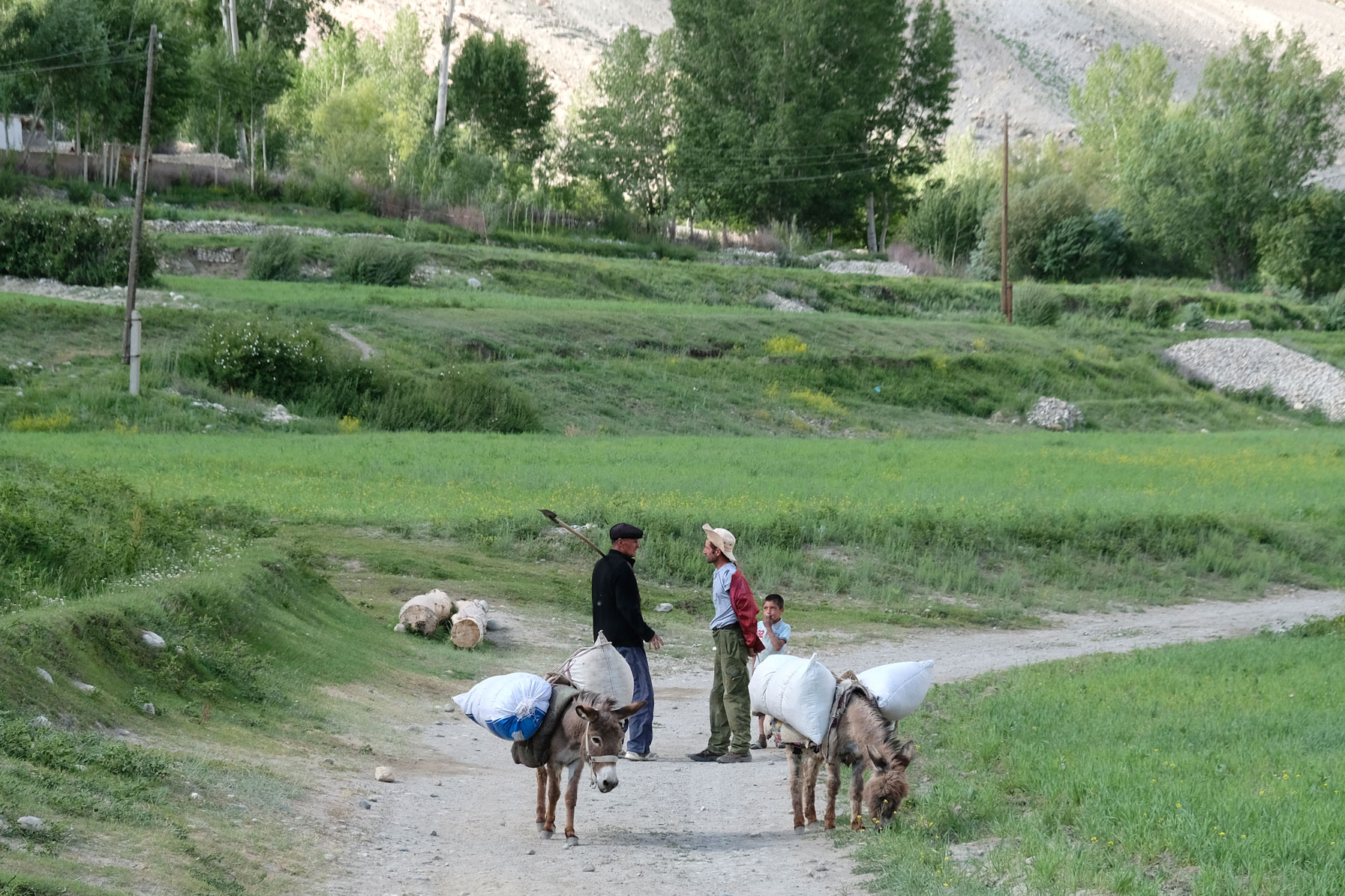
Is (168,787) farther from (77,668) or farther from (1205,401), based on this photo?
(1205,401)

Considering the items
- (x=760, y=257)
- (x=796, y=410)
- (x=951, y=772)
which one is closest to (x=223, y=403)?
(x=796, y=410)

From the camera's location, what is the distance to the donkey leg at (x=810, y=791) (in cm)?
991

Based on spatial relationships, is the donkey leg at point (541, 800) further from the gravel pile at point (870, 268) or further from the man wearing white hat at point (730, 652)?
the gravel pile at point (870, 268)

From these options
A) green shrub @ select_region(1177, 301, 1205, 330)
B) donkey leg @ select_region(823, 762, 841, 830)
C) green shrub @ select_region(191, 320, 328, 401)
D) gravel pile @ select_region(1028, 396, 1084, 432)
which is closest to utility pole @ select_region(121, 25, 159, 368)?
green shrub @ select_region(191, 320, 328, 401)

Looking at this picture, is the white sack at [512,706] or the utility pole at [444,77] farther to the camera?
the utility pole at [444,77]

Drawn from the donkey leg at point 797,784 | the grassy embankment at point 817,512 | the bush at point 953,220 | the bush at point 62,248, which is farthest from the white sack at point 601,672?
the bush at point 953,220

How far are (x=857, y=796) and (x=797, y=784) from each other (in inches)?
17.2

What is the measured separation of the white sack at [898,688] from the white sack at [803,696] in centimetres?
34

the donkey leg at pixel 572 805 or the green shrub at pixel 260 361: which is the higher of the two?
the green shrub at pixel 260 361

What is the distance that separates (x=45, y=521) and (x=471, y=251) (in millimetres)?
51486

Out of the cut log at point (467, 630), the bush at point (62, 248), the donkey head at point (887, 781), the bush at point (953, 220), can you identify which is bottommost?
the cut log at point (467, 630)

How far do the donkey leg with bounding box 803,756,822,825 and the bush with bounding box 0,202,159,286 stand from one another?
41.6 m

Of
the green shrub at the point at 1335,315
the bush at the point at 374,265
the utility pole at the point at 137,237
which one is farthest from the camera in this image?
the green shrub at the point at 1335,315

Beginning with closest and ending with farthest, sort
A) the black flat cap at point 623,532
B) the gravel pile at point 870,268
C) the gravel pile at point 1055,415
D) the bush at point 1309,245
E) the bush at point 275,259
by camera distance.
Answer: the black flat cap at point 623,532 → the gravel pile at point 1055,415 → the bush at point 275,259 → the gravel pile at point 870,268 → the bush at point 1309,245
